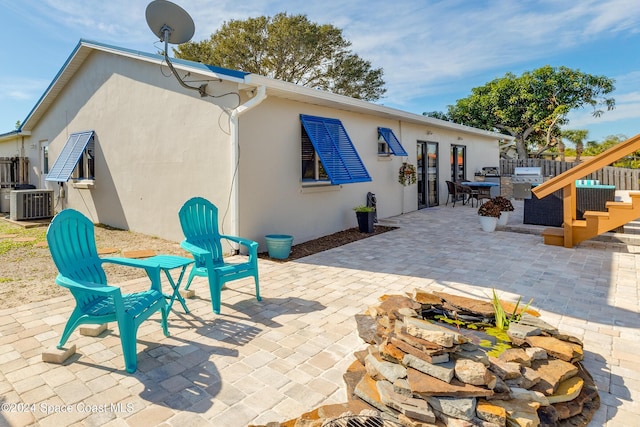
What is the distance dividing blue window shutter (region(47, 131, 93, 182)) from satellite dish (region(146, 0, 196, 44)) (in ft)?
18.6

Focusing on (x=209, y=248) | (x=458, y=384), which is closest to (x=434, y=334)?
(x=458, y=384)

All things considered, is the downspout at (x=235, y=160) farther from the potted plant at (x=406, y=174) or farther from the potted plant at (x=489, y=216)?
the potted plant at (x=406, y=174)

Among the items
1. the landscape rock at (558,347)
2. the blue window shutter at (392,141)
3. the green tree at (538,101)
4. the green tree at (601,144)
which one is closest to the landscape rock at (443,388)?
the landscape rock at (558,347)

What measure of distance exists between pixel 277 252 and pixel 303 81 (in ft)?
56.2

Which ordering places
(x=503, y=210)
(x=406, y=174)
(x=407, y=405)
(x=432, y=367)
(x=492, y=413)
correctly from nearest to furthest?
(x=492, y=413), (x=407, y=405), (x=432, y=367), (x=503, y=210), (x=406, y=174)

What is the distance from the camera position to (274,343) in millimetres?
3303

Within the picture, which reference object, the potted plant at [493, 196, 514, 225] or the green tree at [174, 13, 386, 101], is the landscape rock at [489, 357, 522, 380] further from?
the green tree at [174, 13, 386, 101]

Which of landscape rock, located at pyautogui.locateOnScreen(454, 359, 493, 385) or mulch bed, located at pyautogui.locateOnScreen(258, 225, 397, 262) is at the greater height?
landscape rock, located at pyautogui.locateOnScreen(454, 359, 493, 385)

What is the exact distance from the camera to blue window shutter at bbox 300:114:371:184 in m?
7.79

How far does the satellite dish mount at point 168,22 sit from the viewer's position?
18.8 ft

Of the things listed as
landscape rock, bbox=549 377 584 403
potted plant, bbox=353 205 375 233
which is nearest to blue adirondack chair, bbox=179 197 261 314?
landscape rock, bbox=549 377 584 403

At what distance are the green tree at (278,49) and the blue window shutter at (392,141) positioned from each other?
1148 centimetres

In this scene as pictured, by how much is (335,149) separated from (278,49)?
45.7 feet

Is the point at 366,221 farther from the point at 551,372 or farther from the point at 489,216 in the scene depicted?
the point at 551,372
